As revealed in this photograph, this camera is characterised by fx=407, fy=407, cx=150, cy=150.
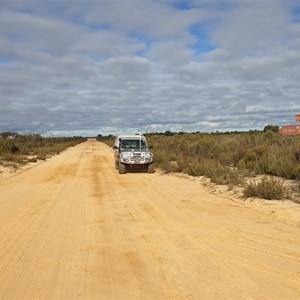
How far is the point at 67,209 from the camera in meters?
11.3

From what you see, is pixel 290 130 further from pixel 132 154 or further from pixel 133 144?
pixel 133 144

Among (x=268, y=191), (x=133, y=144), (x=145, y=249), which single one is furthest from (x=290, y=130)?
(x=133, y=144)

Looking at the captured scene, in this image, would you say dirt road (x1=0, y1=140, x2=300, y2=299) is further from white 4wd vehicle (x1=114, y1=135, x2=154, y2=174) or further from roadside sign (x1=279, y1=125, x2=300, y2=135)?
white 4wd vehicle (x1=114, y1=135, x2=154, y2=174)

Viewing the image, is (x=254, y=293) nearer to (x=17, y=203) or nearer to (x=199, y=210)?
(x=199, y=210)

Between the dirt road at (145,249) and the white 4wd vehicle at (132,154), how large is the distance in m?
8.26

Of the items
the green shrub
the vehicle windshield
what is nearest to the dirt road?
the green shrub

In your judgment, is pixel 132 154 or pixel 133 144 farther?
pixel 133 144

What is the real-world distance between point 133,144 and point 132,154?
4.76 ft

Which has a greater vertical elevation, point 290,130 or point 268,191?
point 290,130

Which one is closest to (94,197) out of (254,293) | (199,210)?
(199,210)

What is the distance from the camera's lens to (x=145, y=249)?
7.27 metres

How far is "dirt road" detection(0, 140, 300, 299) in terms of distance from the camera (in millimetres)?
5422

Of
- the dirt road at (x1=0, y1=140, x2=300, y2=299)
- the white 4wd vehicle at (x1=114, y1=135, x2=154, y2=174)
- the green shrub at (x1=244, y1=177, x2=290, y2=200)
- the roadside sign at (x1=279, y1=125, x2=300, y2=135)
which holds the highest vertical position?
the roadside sign at (x1=279, y1=125, x2=300, y2=135)

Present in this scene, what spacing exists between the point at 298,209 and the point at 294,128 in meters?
3.22
